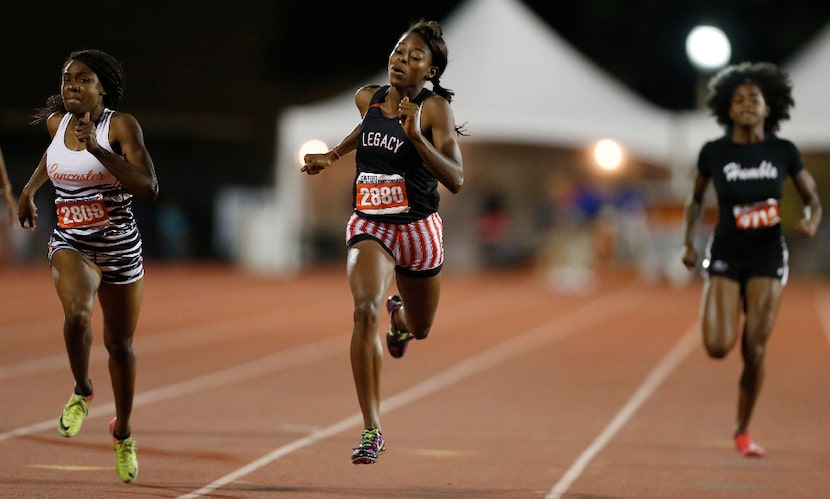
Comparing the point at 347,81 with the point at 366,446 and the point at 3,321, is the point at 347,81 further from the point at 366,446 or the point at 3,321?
the point at 366,446

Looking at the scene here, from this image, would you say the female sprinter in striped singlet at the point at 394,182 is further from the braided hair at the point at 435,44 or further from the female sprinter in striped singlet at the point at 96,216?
the female sprinter in striped singlet at the point at 96,216

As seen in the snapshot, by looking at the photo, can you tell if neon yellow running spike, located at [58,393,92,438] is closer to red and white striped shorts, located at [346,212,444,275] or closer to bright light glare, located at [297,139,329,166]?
red and white striped shorts, located at [346,212,444,275]

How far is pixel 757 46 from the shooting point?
41094 millimetres

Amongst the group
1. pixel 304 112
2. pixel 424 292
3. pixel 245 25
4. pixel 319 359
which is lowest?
pixel 319 359

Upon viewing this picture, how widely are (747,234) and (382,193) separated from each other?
2.67 m

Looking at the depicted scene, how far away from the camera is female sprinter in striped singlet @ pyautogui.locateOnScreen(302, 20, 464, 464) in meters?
6.64

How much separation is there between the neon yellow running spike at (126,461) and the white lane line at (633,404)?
203 centimetres

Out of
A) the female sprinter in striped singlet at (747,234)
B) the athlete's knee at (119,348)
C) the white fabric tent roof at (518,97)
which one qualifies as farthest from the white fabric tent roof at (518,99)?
the athlete's knee at (119,348)

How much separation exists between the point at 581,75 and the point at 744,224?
1745 cm

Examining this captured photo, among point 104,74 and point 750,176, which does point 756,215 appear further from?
point 104,74

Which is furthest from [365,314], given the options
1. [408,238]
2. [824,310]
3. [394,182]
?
[824,310]

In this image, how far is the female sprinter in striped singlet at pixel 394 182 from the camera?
6.64m

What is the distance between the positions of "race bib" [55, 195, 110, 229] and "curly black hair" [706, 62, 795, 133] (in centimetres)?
402

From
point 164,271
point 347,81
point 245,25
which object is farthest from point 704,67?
point 347,81
